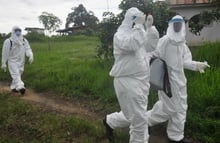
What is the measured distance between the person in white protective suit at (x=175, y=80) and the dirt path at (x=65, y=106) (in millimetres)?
446

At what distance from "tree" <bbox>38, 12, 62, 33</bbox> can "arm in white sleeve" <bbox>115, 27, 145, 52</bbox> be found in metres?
23.7

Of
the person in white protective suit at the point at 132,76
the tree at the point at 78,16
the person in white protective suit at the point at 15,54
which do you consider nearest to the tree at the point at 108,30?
the person in white protective suit at the point at 15,54

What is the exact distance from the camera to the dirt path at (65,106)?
18.3 ft

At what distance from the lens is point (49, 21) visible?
2764 centimetres

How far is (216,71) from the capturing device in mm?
7223

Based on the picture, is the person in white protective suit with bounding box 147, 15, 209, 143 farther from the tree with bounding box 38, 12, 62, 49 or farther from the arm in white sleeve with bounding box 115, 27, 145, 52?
the tree with bounding box 38, 12, 62, 49

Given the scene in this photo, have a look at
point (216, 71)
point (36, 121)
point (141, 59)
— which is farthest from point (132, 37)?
point (216, 71)

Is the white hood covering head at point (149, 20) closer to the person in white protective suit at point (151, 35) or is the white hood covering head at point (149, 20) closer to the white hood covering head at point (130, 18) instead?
the person in white protective suit at point (151, 35)

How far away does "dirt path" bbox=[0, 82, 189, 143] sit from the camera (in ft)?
18.3

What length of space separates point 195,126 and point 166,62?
1.29 metres

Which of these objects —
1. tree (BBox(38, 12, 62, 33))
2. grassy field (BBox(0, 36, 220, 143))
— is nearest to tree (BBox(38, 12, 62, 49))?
tree (BBox(38, 12, 62, 33))

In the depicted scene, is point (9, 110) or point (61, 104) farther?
point (61, 104)

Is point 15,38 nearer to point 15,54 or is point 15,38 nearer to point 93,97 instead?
point 15,54

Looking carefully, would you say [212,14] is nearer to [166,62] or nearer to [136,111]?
[166,62]
